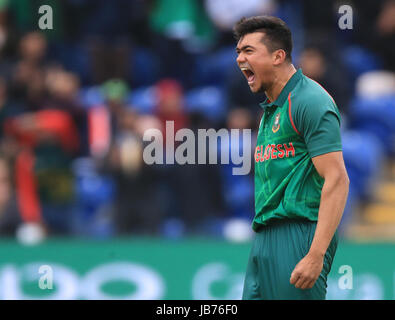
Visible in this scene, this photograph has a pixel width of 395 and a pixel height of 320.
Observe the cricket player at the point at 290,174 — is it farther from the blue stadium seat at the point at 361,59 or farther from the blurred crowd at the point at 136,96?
the blue stadium seat at the point at 361,59

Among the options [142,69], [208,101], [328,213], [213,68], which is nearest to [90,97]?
[142,69]

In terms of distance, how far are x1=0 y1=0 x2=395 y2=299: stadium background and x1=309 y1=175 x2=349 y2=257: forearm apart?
123 inches

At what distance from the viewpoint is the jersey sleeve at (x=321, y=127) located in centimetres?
345

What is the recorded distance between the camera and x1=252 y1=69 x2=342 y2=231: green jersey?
3.47 m

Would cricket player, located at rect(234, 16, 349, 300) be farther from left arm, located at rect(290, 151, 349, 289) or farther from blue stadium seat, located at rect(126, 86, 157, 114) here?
blue stadium seat, located at rect(126, 86, 157, 114)

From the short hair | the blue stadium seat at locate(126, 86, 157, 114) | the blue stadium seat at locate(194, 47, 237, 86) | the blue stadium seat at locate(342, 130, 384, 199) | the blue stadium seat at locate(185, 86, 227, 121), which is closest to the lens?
the short hair

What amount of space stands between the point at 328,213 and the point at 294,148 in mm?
369

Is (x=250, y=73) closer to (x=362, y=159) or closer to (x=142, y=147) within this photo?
(x=142, y=147)

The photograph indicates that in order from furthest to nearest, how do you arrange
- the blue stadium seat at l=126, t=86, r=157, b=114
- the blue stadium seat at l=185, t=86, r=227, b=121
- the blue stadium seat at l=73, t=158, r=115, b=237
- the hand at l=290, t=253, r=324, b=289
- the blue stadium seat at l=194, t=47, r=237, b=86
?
1. the blue stadium seat at l=194, t=47, r=237, b=86
2. the blue stadium seat at l=126, t=86, r=157, b=114
3. the blue stadium seat at l=185, t=86, r=227, b=121
4. the blue stadium seat at l=73, t=158, r=115, b=237
5. the hand at l=290, t=253, r=324, b=289

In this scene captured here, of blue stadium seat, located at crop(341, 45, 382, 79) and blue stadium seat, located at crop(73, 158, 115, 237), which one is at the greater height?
blue stadium seat, located at crop(341, 45, 382, 79)

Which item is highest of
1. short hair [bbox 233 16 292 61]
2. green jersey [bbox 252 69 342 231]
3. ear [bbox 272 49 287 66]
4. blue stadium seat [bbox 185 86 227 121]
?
blue stadium seat [bbox 185 86 227 121]

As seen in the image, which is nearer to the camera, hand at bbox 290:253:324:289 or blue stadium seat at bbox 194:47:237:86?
hand at bbox 290:253:324:289

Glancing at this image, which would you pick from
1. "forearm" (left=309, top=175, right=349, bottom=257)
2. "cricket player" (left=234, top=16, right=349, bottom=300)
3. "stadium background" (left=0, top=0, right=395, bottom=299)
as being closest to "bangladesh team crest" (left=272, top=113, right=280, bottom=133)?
"cricket player" (left=234, top=16, right=349, bottom=300)

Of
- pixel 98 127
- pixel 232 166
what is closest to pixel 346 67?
pixel 232 166
